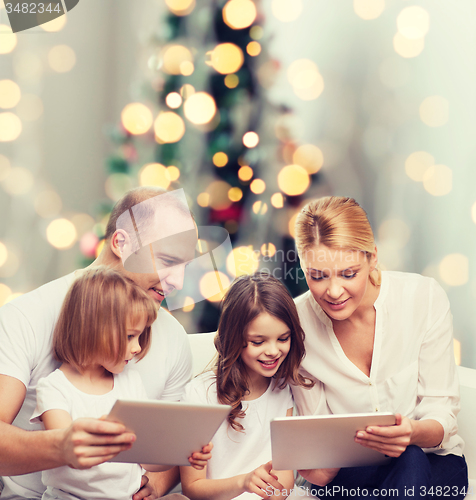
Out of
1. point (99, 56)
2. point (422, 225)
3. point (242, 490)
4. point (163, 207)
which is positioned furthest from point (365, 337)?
point (99, 56)

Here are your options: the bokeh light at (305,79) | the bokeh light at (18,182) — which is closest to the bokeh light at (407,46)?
the bokeh light at (305,79)

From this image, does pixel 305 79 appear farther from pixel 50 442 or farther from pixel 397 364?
pixel 50 442

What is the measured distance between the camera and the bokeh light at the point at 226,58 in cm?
191

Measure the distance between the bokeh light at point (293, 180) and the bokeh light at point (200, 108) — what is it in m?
0.49

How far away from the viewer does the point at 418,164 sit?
208 cm

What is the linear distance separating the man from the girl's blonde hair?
0.18 feet

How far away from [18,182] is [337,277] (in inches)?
71.4

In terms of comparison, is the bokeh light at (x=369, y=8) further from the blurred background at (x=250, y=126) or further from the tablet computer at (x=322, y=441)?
the tablet computer at (x=322, y=441)

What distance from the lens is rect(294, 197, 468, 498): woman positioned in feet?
3.77

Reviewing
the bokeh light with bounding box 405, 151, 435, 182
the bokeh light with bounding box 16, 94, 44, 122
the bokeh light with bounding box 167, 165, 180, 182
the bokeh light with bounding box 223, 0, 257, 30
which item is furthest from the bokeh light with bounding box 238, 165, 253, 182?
the bokeh light with bounding box 16, 94, 44, 122

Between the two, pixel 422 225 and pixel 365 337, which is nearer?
pixel 365 337

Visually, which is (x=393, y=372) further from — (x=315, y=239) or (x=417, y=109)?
(x=417, y=109)

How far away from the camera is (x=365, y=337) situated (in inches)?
50.6

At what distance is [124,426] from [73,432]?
0.28ft
